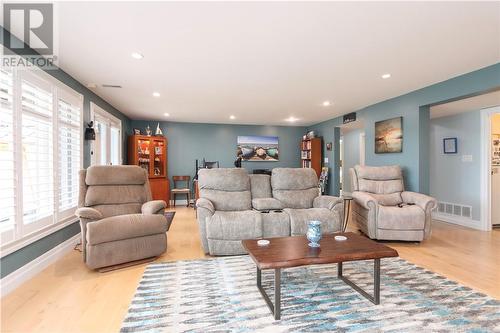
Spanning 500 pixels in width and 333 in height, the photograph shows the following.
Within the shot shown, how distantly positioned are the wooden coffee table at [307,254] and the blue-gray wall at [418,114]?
8.56ft

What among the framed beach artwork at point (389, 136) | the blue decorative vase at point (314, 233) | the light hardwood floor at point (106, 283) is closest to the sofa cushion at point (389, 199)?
the light hardwood floor at point (106, 283)

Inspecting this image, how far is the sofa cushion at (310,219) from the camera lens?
10.4 feet

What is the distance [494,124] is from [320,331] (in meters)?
5.20

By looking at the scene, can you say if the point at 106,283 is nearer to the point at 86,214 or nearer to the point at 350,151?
the point at 86,214

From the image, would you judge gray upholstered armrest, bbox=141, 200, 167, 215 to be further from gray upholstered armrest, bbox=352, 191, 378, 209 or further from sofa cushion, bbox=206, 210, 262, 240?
gray upholstered armrest, bbox=352, 191, 378, 209

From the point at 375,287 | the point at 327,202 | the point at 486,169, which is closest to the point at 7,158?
the point at 375,287

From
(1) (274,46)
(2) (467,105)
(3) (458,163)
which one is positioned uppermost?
(1) (274,46)

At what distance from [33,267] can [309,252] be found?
2.63 m

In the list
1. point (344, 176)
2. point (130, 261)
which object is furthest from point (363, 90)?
point (344, 176)

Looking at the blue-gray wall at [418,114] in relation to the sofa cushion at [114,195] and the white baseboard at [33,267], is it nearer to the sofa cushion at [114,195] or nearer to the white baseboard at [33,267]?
the sofa cushion at [114,195]

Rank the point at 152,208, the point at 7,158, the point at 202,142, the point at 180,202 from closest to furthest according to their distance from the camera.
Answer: the point at 7,158, the point at 152,208, the point at 180,202, the point at 202,142

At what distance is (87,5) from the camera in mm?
1905

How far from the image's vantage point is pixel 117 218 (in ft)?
9.00

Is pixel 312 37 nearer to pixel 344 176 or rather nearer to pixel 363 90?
pixel 363 90
